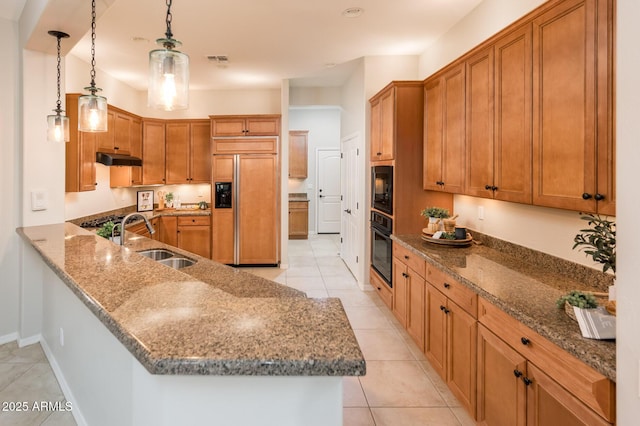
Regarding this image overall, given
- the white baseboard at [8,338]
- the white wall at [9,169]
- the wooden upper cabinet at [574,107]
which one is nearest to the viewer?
the wooden upper cabinet at [574,107]

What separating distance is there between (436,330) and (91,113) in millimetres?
2687

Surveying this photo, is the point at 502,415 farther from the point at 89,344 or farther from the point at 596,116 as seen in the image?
the point at 89,344

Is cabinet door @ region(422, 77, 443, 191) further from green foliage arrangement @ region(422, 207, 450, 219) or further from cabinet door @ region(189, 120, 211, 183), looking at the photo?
cabinet door @ region(189, 120, 211, 183)

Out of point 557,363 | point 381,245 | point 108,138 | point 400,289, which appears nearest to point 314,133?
point 108,138

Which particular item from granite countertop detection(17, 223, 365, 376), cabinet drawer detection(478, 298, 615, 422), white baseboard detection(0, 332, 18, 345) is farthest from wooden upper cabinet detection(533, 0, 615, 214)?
white baseboard detection(0, 332, 18, 345)

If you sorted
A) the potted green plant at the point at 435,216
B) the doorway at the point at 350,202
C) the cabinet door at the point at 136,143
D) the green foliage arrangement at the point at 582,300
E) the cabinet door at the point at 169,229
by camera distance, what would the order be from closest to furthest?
the green foliage arrangement at the point at 582,300 < the potted green plant at the point at 435,216 < the doorway at the point at 350,202 < the cabinet door at the point at 136,143 < the cabinet door at the point at 169,229

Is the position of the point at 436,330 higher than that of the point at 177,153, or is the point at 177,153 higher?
the point at 177,153

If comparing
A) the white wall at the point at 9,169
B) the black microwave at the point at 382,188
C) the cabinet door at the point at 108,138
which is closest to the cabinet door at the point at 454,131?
the black microwave at the point at 382,188

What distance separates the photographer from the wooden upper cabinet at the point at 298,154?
895 centimetres

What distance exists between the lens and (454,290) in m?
2.32

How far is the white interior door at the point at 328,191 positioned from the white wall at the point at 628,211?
27.5 feet

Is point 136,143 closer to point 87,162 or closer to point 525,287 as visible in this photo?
point 87,162

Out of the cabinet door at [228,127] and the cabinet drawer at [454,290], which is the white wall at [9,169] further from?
the cabinet drawer at [454,290]

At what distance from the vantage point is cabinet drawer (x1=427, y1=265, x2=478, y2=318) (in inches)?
82.3
